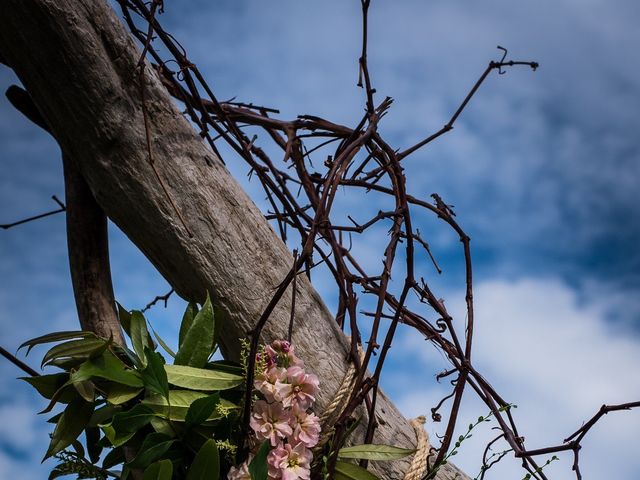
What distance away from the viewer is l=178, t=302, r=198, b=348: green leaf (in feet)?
3.80

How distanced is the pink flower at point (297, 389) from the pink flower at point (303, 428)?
1cm

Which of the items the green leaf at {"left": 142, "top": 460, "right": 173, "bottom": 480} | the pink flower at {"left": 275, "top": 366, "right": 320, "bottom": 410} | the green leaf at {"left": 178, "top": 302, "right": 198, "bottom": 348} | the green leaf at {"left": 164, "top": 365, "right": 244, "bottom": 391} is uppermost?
the green leaf at {"left": 178, "top": 302, "right": 198, "bottom": 348}

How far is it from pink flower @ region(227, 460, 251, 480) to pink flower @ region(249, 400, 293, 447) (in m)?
0.05

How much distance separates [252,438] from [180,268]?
31 centimetres

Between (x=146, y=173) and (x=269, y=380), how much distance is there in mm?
403

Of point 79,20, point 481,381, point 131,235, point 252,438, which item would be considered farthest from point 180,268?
point 481,381

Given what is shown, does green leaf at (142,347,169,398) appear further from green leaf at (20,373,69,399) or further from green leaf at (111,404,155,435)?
green leaf at (20,373,69,399)

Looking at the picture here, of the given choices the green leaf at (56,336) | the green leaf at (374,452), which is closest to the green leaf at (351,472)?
the green leaf at (374,452)

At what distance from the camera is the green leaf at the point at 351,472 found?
3.56ft

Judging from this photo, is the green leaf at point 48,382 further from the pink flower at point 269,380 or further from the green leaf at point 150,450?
the pink flower at point 269,380

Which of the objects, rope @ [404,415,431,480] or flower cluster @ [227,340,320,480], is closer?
flower cluster @ [227,340,320,480]

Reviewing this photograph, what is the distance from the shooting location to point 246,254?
120 centimetres

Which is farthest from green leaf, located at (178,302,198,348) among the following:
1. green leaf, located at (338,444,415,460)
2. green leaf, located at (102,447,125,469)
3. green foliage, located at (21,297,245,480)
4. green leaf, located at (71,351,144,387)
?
green leaf, located at (338,444,415,460)

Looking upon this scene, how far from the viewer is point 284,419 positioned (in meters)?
1.05
